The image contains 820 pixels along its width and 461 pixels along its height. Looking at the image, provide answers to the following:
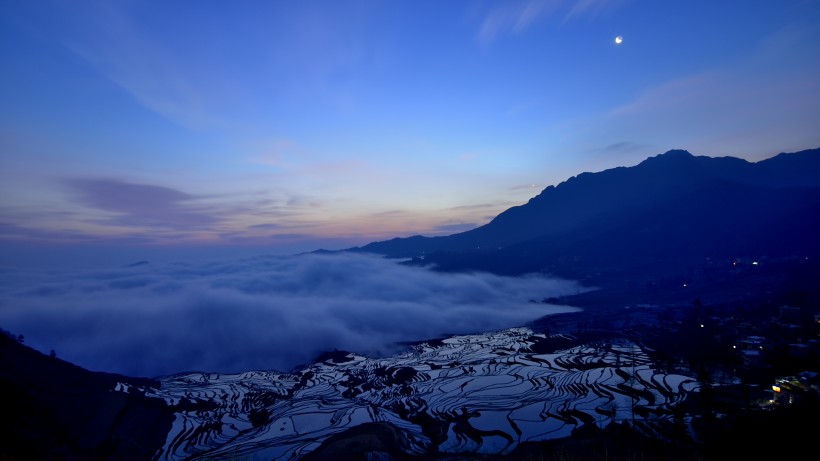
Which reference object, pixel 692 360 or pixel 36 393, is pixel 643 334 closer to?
pixel 692 360

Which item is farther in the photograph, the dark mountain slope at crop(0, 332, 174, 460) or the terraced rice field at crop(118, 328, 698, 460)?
the terraced rice field at crop(118, 328, 698, 460)

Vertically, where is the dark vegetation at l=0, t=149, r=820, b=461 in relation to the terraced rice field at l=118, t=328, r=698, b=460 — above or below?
above

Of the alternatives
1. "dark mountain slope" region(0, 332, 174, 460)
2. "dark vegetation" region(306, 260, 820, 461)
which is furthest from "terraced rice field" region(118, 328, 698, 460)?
"dark mountain slope" region(0, 332, 174, 460)

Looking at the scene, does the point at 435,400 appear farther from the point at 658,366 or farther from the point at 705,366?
the point at 705,366

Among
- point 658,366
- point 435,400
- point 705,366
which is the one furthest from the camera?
point 658,366

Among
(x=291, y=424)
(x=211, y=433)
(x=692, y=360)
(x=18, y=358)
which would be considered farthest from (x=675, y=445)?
(x=18, y=358)

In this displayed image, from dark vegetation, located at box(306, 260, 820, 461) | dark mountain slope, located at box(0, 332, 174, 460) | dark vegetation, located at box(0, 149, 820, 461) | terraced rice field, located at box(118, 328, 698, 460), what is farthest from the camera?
terraced rice field, located at box(118, 328, 698, 460)

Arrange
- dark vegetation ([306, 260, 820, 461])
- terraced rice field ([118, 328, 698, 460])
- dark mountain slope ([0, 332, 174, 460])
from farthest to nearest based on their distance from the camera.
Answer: terraced rice field ([118, 328, 698, 460])
dark mountain slope ([0, 332, 174, 460])
dark vegetation ([306, 260, 820, 461])

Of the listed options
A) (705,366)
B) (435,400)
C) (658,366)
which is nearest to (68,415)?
(435,400)

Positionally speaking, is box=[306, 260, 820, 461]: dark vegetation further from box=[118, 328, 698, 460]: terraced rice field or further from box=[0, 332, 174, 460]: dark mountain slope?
box=[0, 332, 174, 460]: dark mountain slope

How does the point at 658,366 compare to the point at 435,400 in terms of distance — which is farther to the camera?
the point at 658,366

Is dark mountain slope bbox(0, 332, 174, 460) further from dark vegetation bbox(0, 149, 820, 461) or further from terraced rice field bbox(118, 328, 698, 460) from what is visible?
terraced rice field bbox(118, 328, 698, 460)

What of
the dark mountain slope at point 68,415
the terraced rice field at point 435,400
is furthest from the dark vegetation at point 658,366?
the terraced rice field at point 435,400

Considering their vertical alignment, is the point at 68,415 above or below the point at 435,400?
above
